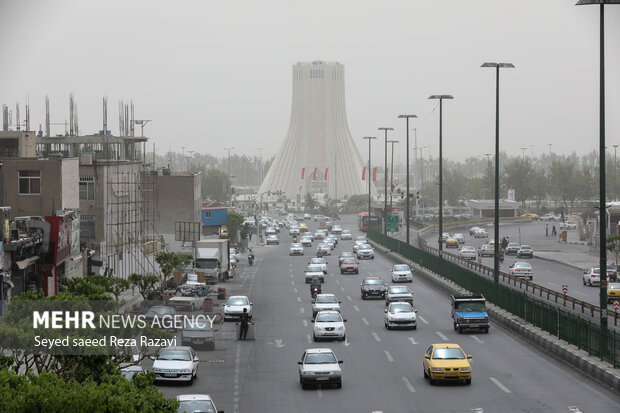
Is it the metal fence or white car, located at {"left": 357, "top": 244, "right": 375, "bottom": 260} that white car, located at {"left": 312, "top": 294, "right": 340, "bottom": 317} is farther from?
white car, located at {"left": 357, "top": 244, "right": 375, "bottom": 260}

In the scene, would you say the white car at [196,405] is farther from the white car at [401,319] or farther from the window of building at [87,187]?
the window of building at [87,187]

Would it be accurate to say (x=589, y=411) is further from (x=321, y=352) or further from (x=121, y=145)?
(x=121, y=145)

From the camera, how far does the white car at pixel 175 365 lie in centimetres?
3059

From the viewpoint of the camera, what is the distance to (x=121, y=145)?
103250mm

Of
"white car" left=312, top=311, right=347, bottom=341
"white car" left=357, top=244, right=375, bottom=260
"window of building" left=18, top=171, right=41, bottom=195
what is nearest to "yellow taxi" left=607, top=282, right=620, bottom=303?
"white car" left=312, top=311, right=347, bottom=341

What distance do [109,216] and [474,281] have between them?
25.7 m

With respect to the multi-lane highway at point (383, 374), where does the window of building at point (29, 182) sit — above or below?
above

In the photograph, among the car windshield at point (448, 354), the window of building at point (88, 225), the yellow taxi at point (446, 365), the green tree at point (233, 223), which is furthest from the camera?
the green tree at point (233, 223)

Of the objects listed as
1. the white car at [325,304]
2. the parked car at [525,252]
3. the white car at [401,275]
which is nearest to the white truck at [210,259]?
the white car at [401,275]

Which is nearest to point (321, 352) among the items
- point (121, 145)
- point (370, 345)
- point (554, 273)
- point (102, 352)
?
point (370, 345)

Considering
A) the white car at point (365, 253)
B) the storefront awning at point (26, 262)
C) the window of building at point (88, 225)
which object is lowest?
the white car at point (365, 253)

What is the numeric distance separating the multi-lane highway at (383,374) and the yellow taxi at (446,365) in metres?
0.36

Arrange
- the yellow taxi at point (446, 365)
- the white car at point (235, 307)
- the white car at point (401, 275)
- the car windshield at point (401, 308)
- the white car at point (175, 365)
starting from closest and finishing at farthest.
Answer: the yellow taxi at point (446, 365) → the white car at point (175, 365) → the car windshield at point (401, 308) → the white car at point (235, 307) → the white car at point (401, 275)

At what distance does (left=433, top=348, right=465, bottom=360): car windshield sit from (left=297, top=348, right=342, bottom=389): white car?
302 centimetres
